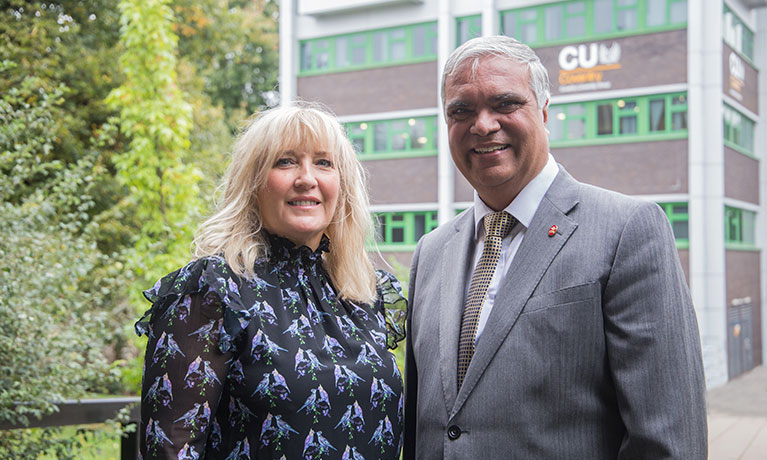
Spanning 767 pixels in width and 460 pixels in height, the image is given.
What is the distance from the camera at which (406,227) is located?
19422 mm

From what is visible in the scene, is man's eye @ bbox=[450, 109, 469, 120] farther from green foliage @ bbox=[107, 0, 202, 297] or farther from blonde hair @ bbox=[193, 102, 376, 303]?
green foliage @ bbox=[107, 0, 202, 297]

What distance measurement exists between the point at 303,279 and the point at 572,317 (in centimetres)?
89

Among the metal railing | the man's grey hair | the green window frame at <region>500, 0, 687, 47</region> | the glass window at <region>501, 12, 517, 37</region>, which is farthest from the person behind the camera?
the glass window at <region>501, 12, 517, 37</region>

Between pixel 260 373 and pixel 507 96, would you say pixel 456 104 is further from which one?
pixel 260 373

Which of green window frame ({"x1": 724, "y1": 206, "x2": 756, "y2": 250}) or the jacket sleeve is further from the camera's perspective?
green window frame ({"x1": 724, "y1": 206, "x2": 756, "y2": 250})

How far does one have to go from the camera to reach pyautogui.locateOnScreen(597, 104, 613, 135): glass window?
55.8 feet

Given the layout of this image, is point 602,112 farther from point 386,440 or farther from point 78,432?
point 386,440

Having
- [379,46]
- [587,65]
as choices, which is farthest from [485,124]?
[379,46]

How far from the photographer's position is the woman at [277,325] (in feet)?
7.16

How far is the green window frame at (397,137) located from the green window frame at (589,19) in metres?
2.99

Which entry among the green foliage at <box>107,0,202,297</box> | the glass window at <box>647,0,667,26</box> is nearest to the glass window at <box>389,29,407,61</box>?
the glass window at <box>647,0,667,26</box>

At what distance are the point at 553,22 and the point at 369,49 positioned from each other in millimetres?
4900

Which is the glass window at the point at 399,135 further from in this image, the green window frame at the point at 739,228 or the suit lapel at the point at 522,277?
the suit lapel at the point at 522,277

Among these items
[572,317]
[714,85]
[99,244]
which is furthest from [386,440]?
[714,85]
